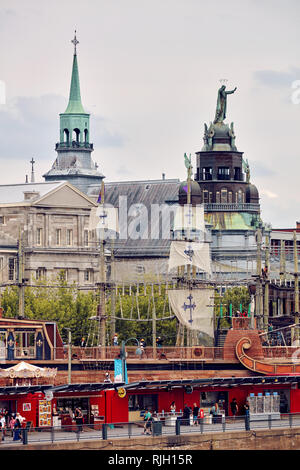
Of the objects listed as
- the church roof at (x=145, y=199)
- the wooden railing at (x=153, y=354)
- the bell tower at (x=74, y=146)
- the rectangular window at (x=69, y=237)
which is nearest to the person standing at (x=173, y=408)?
the wooden railing at (x=153, y=354)

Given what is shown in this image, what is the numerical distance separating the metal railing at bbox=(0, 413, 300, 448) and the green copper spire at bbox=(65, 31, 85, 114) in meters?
101

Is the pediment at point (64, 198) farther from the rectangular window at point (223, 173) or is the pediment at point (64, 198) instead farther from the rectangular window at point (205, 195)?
the rectangular window at point (223, 173)

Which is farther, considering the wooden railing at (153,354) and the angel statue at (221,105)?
the angel statue at (221,105)

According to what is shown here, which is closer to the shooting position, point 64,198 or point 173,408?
point 173,408

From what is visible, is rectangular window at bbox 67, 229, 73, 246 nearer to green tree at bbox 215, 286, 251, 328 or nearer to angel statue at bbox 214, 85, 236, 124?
green tree at bbox 215, 286, 251, 328

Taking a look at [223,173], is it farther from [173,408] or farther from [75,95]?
[173,408]

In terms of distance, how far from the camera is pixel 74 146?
19175 centimetres

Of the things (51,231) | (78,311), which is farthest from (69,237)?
(78,311)

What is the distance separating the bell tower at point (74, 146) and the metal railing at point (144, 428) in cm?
10082

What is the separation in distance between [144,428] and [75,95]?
109267 millimetres

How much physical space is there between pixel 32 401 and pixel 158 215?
93.0m

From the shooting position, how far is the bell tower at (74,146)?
A: 7500 inches

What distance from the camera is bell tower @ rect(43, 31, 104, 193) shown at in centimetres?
19050
